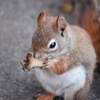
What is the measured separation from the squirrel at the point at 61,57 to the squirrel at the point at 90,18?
48cm

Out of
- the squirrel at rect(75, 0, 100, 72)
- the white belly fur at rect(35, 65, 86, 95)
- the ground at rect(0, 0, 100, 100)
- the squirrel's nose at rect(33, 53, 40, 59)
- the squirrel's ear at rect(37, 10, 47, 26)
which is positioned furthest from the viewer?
the squirrel at rect(75, 0, 100, 72)

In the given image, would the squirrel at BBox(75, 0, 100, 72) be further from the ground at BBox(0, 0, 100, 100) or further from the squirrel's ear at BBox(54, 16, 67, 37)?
the squirrel's ear at BBox(54, 16, 67, 37)

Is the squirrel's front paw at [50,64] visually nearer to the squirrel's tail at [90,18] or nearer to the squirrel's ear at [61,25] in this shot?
the squirrel's ear at [61,25]

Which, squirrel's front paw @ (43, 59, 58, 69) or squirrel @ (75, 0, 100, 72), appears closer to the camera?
squirrel's front paw @ (43, 59, 58, 69)

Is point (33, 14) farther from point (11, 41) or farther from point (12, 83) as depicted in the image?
point (12, 83)

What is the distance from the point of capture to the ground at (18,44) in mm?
3082

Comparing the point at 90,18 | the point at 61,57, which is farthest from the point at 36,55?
the point at 90,18

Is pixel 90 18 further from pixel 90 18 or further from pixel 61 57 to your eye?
pixel 61 57

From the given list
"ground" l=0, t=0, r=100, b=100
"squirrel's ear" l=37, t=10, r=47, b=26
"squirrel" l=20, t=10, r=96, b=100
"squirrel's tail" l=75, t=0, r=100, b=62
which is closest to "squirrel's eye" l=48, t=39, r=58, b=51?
"squirrel" l=20, t=10, r=96, b=100

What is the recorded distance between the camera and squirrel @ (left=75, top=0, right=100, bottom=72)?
132 inches

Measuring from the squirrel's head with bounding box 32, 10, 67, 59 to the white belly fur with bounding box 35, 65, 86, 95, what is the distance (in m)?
0.21

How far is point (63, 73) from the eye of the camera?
264cm

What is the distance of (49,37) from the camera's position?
8.07 ft

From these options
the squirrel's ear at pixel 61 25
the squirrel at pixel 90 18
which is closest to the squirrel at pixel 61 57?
the squirrel's ear at pixel 61 25
